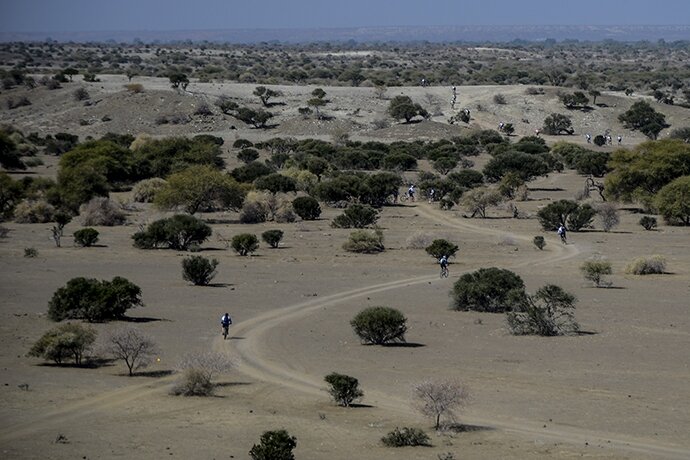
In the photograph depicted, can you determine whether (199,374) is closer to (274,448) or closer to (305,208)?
(274,448)

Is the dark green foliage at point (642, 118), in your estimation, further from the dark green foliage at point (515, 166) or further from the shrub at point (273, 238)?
the shrub at point (273, 238)

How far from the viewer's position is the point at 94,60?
170875mm

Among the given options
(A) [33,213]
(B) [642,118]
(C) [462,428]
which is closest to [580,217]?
(A) [33,213]

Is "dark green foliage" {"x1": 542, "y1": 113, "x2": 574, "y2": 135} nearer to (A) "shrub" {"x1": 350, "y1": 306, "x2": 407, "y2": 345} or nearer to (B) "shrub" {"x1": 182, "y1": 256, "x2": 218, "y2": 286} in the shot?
(B) "shrub" {"x1": 182, "y1": 256, "x2": 218, "y2": 286}

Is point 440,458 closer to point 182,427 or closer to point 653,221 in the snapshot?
point 182,427

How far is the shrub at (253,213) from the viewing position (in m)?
54.4

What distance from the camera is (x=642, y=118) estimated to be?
98.5 metres

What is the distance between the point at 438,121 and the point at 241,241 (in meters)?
58.9

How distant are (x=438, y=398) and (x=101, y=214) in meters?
33.6

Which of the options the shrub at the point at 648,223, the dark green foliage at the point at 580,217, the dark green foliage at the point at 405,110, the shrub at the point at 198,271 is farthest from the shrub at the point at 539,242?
the dark green foliage at the point at 405,110

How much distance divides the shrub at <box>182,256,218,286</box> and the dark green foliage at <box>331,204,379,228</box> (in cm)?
1461

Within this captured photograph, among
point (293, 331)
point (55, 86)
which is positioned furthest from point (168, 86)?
point (293, 331)

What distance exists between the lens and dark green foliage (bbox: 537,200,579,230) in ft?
171

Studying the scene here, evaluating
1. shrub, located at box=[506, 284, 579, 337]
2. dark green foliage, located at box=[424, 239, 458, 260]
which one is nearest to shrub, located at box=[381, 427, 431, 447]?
shrub, located at box=[506, 284, 579, 337]
